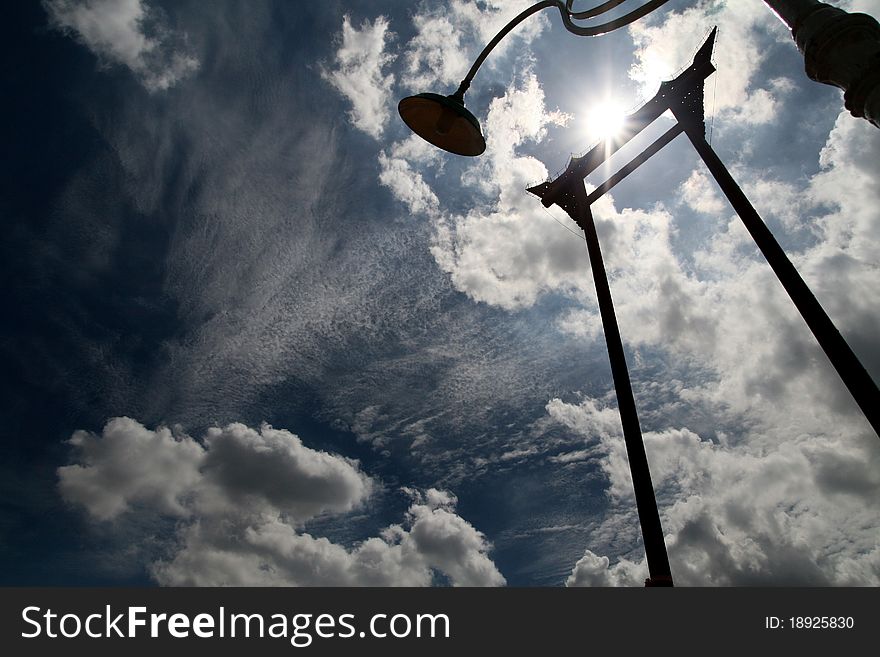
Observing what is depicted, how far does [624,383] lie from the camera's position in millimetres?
8258

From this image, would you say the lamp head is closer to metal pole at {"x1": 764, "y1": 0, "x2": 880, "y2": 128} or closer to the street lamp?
the street lamp

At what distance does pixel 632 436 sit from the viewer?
304 inches

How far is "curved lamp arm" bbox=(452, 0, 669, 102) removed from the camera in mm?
3947

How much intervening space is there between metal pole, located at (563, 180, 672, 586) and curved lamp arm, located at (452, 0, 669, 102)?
5.29 m

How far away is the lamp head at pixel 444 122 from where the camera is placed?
5.33m

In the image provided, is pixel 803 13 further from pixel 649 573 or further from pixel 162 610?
pixel 162 610

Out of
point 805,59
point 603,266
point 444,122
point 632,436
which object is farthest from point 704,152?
point 444,122

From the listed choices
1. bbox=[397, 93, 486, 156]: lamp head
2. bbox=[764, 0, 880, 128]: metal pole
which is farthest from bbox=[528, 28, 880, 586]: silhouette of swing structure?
bbox=[397, 93, 486, 156]: lamp head

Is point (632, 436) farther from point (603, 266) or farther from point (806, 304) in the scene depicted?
point (603, 266)

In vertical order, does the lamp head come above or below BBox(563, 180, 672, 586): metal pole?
above

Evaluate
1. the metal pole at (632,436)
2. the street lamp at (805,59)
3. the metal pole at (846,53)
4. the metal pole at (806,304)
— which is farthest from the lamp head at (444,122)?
the metal pole at (806,304)

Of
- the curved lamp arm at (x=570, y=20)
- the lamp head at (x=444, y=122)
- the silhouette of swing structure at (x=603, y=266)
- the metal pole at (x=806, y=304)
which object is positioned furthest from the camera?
the silhouette of swing structure at (x=603, y=266)

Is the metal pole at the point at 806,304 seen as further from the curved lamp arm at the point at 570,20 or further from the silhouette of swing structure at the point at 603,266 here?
the curved lamp arm at the point at 570,20

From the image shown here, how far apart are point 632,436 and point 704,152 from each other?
20.3 feet
